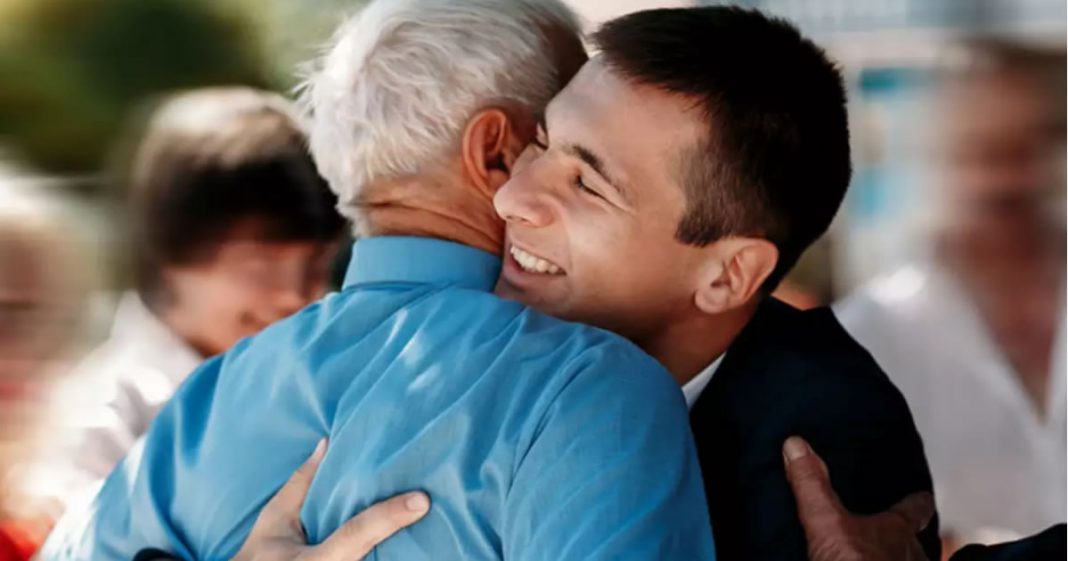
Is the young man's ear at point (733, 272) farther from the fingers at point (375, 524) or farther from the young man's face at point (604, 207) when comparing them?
the fingers at point (375, 524)

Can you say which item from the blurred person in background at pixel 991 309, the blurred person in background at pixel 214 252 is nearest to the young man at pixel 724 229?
the blurred person in background at pixel 991 309

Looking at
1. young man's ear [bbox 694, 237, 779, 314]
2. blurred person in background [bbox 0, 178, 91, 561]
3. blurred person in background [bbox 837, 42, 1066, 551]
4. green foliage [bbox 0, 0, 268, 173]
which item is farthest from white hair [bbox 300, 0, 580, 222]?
green foliage [bbox 0, 0, 268, 173]

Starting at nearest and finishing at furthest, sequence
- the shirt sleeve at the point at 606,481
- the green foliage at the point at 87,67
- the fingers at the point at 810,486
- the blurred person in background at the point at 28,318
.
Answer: the shirt sleeve at the point at 606,481, the fingers at the point at 810,486, the blurred person in background at the point at 28,318, the green foliage at the point at 87,67

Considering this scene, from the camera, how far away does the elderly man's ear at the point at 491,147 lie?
1.54 metres

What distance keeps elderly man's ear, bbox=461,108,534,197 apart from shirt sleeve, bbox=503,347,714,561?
335 mm

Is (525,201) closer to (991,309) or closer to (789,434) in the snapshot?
(789,434)

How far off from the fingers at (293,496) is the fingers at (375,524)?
8cm

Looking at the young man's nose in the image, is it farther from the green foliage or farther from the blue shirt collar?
the green foliage

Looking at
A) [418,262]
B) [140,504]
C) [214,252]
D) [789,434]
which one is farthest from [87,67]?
[789,434]

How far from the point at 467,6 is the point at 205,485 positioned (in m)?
0.57

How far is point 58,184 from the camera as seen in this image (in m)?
3.48

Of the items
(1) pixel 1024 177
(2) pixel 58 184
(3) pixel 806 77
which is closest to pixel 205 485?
(3) pixel 806 77

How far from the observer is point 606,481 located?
48.4 inches

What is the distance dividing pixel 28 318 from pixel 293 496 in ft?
5.01
